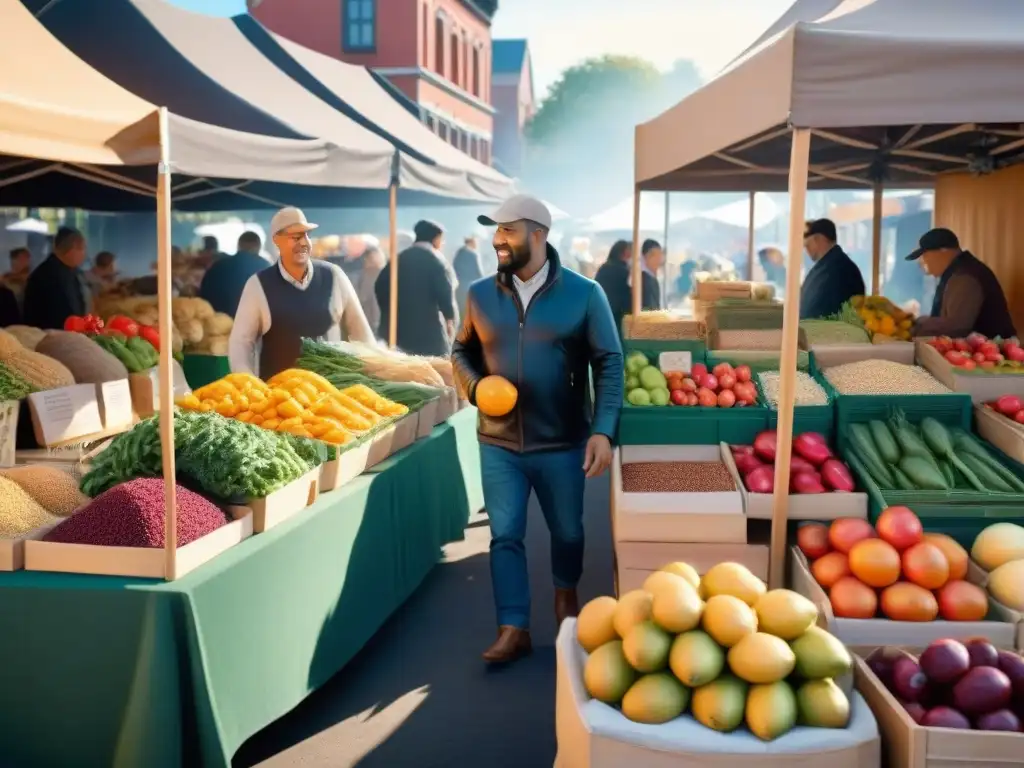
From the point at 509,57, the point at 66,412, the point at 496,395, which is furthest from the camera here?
the point at 509,57

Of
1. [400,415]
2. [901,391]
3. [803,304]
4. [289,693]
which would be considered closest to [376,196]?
[803,304]

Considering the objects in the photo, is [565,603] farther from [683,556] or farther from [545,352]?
[545,352]

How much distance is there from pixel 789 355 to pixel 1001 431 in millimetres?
Result: 1297

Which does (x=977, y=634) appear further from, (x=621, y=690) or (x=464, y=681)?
(x=464, y=681)

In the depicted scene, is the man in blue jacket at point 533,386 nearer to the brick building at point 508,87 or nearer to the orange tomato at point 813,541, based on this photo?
the orange tomato at point 813,541

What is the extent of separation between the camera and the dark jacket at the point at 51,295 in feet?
29.0

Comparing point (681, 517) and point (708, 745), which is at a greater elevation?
point (681, 517)

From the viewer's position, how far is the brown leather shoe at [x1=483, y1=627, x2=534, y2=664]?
4727 millimetres

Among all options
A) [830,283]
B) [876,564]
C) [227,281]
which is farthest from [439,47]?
[876,564]

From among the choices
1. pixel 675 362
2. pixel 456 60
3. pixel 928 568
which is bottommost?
pixel 928 568

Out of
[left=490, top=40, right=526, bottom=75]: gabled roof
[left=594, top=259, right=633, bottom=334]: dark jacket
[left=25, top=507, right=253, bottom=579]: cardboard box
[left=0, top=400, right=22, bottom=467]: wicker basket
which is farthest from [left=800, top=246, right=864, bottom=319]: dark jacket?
[left=490, top=40, right=526, bottom=75]: gabled roof

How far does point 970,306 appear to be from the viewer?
22.4 ft

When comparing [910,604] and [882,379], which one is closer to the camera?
[910,604]

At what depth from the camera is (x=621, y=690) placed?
2.74 m
